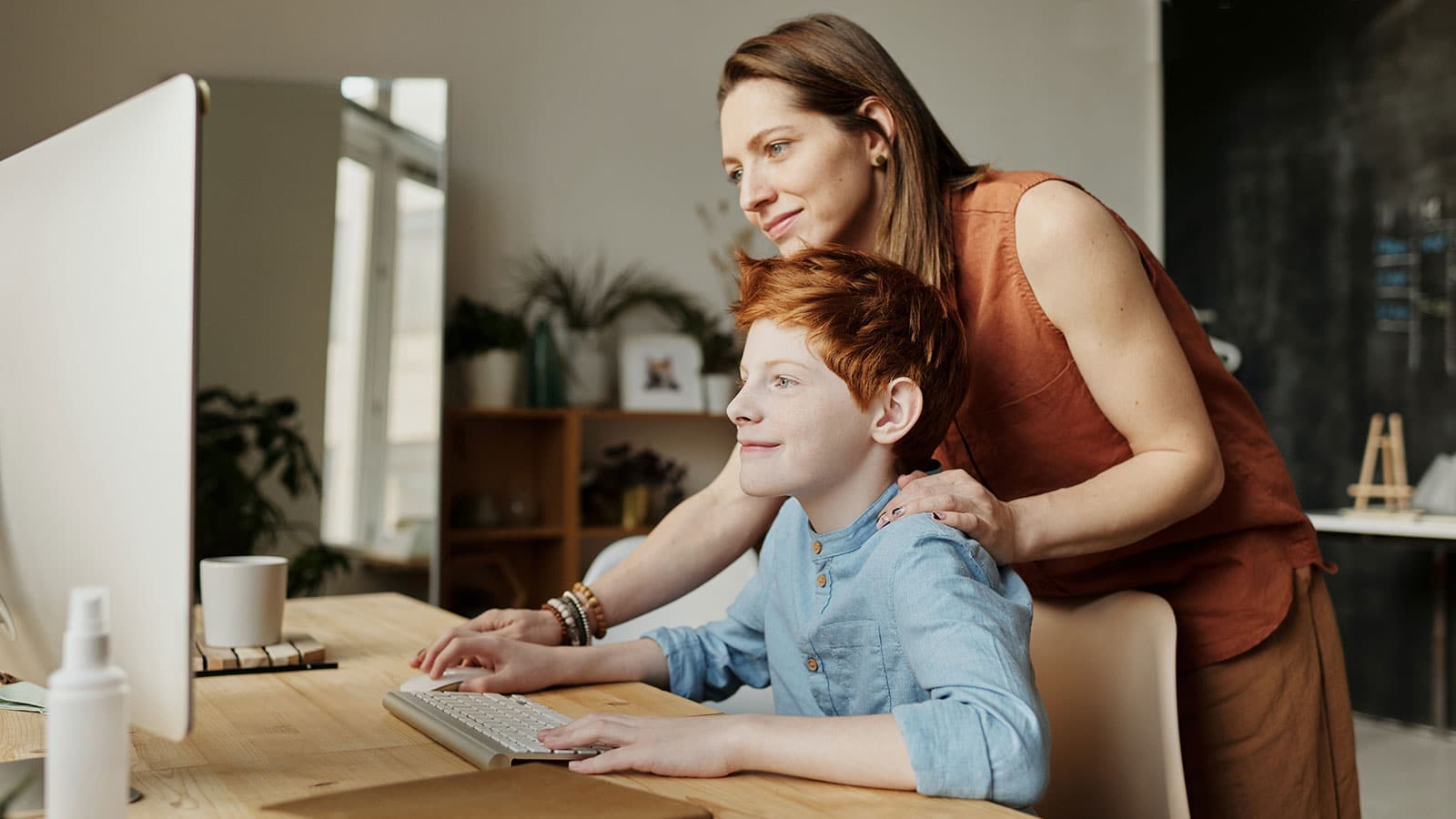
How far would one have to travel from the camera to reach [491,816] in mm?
734

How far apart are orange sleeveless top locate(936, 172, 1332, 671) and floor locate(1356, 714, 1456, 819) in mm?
2140

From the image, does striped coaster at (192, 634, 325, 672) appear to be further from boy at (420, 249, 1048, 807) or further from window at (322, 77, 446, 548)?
window at (322, 77, 446, 548)

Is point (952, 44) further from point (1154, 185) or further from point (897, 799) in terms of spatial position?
point (897, 799)

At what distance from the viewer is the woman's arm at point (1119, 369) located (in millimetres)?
1171

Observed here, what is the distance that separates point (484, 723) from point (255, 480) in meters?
2.97

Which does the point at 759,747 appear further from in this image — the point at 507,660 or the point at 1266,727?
the point at 1266,727

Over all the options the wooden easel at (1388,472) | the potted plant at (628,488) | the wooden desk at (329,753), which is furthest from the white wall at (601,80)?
the wooden desk at (329,753)

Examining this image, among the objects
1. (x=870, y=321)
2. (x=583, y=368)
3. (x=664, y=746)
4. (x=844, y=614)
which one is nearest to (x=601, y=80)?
(x=583, y=368)

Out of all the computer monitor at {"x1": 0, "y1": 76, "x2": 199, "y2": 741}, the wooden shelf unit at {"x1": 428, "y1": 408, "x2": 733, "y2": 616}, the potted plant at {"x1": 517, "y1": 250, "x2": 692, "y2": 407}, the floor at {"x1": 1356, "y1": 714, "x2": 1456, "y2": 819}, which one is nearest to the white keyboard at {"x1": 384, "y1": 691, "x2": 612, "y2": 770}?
the computer monitor at {"x1": 0, "y1": 76, "x2": 199, "y2": 741}

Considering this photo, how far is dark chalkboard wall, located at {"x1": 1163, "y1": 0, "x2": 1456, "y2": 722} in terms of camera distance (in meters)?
4.29

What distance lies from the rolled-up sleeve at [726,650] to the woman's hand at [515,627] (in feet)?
0.36

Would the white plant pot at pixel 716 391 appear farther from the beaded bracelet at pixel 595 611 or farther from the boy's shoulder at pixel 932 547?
the boy's shoulder at pixel 932 547

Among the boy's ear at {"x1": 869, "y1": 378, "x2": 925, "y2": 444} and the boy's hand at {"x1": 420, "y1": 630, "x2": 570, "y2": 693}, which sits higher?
the boy's ear at {"x1": 869, "y1": 378, "x2": 925, "y2": 444}

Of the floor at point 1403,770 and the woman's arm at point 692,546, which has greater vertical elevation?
the woman's arm at point 692,546
